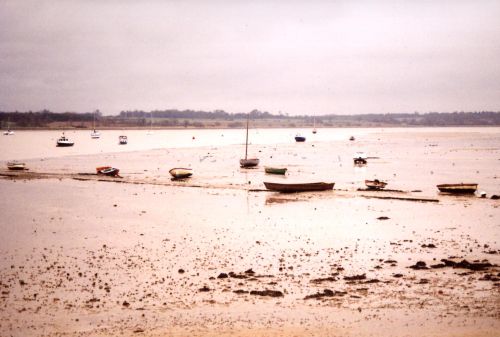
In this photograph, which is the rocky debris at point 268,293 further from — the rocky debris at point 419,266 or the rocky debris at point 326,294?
the rocky debris at point 419,266

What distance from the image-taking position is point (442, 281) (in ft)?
48.8

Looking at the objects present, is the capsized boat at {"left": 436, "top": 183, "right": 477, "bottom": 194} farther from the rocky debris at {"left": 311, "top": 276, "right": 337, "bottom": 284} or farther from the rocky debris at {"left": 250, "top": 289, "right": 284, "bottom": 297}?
the rocky debris at {"left": 250, "top": 289, "right": 284, "bottom": 297}

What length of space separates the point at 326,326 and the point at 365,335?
91 cm

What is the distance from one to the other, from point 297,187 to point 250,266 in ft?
64.2

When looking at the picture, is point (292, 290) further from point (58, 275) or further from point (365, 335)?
point (58, 275)

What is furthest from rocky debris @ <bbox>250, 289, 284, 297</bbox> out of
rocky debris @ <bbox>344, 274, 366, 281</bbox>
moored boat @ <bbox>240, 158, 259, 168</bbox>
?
moored boat @ <bbox>240, 158, 259, 168</bbox>

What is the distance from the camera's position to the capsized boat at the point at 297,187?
35.7 metres

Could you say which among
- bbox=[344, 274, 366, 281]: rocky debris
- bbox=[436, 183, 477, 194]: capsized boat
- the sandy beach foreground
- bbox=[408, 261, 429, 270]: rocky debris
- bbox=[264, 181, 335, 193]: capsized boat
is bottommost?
the sandy beach foreground

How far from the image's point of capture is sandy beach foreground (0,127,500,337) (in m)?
12.2

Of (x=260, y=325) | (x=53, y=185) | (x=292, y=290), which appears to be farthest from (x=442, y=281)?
(x=53, y=185)

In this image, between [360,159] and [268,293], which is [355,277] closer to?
[268,293]

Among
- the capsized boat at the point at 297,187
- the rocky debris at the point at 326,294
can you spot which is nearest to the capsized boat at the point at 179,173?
the capsized boat at the point at 297,187

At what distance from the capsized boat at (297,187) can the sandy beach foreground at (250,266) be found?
7.31 feet

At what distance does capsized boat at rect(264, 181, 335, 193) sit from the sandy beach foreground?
2.23 meters
